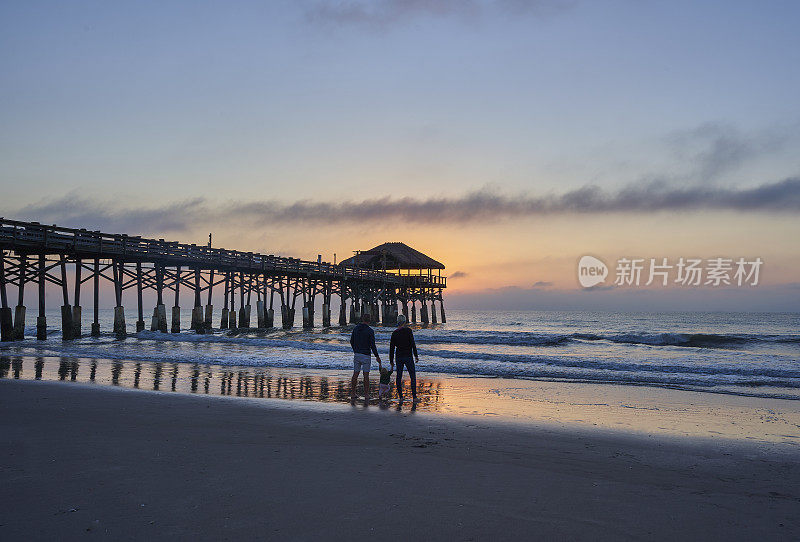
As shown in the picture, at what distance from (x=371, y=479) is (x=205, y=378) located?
9432mm

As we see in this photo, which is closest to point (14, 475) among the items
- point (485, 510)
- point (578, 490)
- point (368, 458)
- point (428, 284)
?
point (368, 458)

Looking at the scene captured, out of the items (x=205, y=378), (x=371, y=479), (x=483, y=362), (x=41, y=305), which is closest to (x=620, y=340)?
(x=483, y=362)

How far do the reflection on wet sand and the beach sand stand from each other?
279 centimetres

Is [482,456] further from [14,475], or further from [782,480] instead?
[14,475]

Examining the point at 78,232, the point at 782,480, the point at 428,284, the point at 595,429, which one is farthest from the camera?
the point at 428,284

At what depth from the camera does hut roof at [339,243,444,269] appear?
57.7m

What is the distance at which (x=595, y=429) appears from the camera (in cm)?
817

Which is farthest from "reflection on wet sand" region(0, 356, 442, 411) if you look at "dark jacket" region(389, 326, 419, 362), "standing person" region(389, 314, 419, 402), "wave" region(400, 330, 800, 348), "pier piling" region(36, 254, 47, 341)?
"wave" region(400, 330, 800, 348)

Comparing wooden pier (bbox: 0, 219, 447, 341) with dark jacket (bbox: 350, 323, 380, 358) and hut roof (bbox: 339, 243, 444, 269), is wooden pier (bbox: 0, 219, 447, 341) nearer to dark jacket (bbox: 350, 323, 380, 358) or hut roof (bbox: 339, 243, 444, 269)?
hut roof (bbox: 339, 243, 444, 269)

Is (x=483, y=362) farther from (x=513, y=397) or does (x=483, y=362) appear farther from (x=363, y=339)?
(x=363, y=339)

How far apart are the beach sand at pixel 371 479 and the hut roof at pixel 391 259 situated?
1939 inches

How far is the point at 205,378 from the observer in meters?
13.5

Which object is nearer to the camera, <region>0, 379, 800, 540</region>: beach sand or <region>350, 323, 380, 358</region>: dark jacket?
<region>0, 379, 800, 540</region>: beach sand

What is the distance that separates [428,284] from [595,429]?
52.4m
